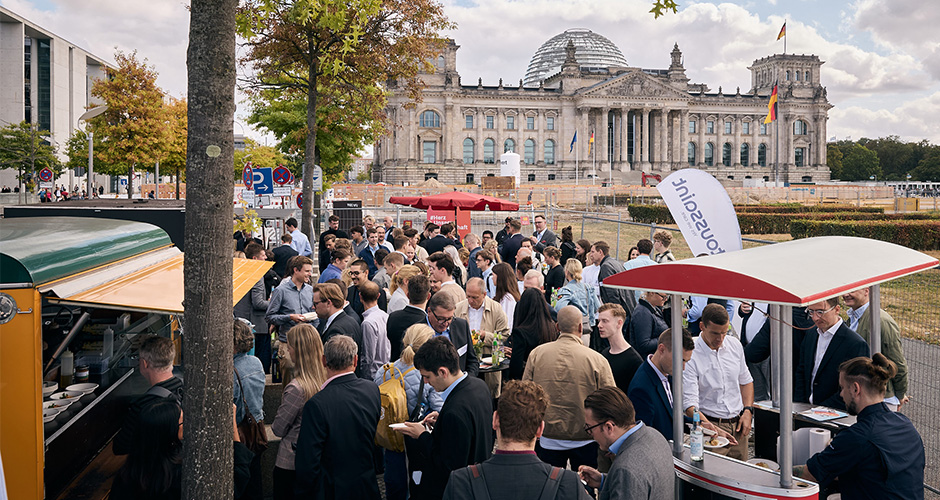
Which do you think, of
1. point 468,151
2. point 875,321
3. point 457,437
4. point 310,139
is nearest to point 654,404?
point 457,437

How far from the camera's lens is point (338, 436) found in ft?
16.3

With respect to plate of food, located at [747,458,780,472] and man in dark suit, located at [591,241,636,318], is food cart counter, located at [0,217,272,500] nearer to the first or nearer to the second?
plate of food, located at [747,458,780,472]

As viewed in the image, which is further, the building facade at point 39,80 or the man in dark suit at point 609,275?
the building facade at point 39,80

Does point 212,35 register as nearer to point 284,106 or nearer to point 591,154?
point 284,106

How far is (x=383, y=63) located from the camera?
18.2 m

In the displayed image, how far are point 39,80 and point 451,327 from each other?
85779 millimetres

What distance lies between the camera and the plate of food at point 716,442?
5.74 m

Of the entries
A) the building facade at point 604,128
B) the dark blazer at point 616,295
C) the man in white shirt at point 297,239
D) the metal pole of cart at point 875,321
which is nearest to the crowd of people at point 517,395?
the metal pole of cart at point 875,321

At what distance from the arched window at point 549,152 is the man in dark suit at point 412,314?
10382cm

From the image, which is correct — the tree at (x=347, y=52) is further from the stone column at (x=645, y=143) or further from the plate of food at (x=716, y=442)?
the stone column at (x=645, y=143)

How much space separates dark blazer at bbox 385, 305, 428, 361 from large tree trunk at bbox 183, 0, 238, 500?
11.0 ft

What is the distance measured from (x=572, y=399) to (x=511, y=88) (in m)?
105

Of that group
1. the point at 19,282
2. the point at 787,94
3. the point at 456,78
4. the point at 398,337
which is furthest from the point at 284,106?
the point at 787,94

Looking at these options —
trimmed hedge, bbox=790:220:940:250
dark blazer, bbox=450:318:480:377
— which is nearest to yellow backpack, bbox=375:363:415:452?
dark blazer, bbox=450:318:480:377
